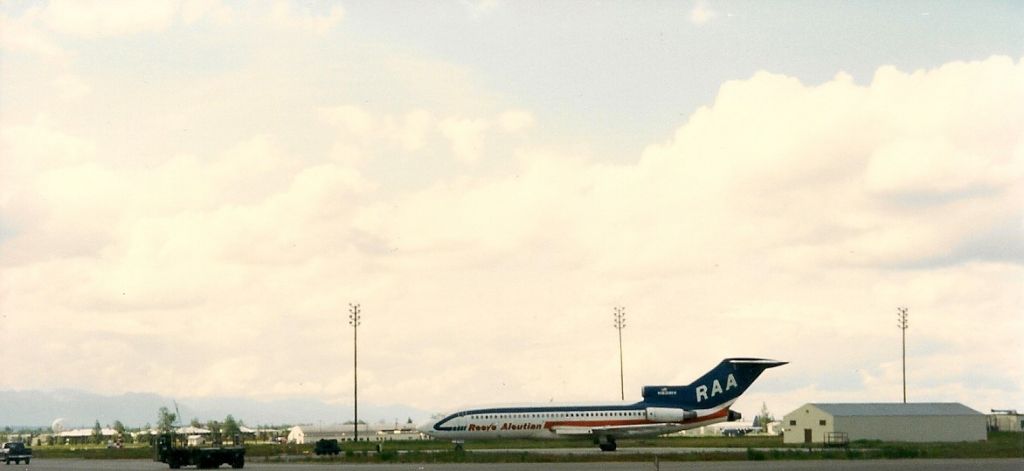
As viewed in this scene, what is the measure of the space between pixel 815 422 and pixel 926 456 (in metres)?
36.3

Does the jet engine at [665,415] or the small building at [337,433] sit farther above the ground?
the jet engine at [665,415]

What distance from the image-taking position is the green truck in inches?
2445

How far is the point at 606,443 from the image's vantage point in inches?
3509

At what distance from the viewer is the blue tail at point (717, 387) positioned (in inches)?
3649

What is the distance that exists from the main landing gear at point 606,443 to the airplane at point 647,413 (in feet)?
0.24

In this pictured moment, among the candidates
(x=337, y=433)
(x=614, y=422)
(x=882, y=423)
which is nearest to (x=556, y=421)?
(x=614, y=422)

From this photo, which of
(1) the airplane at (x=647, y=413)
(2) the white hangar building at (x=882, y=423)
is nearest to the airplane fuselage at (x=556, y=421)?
(1) the airplane at (x=647, y=413)

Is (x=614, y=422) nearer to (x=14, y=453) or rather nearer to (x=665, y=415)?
(x=665, y=415)

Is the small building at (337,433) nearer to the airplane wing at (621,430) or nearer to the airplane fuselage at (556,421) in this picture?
the airplane fuselage at (556,421)

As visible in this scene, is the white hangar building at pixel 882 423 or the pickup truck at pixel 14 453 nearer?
the pickup truck at pixel 14 453

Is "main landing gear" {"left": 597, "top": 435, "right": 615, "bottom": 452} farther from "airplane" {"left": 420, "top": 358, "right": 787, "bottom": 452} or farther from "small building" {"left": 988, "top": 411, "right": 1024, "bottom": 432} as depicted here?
"small building" {"left": 988, "top": 411, "right": 1024, "bottom": 432}

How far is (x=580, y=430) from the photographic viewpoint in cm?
9188

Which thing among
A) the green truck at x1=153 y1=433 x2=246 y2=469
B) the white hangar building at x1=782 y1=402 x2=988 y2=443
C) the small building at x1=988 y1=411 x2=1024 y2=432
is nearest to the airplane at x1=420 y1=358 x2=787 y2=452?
the white hangar building at x1=782 y1=402 x2=988 y2=443

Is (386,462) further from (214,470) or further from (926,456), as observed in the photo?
(926,456)
